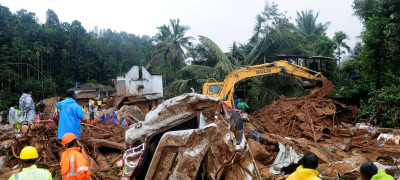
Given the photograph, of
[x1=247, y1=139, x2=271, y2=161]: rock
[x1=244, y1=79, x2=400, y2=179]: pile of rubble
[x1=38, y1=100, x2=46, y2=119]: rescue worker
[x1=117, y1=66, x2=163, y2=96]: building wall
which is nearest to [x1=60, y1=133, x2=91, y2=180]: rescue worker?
[x1=244, y1=79, x2=400, y2=179]: pile of rubble

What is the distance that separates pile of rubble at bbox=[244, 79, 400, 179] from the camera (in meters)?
5.96

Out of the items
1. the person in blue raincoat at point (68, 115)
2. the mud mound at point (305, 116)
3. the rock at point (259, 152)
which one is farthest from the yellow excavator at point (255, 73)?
the person in blue raincoat at point (68, 115)

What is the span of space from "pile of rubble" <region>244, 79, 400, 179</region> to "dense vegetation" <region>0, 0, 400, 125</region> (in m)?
1.80

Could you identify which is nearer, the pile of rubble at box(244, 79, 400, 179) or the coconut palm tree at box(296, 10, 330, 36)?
the pile of rubble at box(244, 79, 400, 179)

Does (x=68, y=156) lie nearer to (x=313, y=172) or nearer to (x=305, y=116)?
(x=313, y=172)

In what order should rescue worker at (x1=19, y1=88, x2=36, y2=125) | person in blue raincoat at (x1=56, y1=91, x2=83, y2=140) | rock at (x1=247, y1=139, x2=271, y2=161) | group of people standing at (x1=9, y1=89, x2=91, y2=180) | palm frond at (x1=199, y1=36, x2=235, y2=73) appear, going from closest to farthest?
group of people standing at (x1=9, y1=89, x2=91, y2=180) → person in blue raincoat at (x1=56, y1=91, x2=83, y2=140) → rock at (x1=247, y1=139, x2=271, y2=161) → rescue worker at (x1=19, y1=88, x2=36, y2=125) → palm frond at (x1=199, y1=36, x2=235, y2=73)

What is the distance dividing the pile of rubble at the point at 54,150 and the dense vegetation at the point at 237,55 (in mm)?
949

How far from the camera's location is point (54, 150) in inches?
237

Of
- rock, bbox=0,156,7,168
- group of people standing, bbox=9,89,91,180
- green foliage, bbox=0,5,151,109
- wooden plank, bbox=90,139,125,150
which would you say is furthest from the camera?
green foliage, bbox=0,5,151,109

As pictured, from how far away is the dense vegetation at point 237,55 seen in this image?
39.1ft

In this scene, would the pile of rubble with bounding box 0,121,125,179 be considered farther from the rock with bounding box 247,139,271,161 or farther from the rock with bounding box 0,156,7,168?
the rock with bounding box 247,139,271,161

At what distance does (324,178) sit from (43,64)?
39668mm

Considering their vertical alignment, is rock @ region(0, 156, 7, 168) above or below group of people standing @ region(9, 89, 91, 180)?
below

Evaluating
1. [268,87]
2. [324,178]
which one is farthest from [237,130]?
[268,87]
